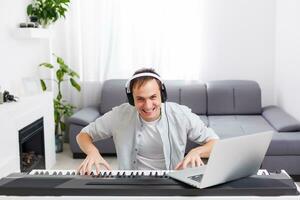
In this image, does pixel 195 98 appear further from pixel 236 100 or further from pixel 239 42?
pixel 239 42

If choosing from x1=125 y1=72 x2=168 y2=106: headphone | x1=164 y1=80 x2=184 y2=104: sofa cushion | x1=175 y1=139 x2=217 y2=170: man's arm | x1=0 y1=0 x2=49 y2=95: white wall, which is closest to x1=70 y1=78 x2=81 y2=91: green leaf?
x1=0 y1=0 x2=49 y2=95: white wall

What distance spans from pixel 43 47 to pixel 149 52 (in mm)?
1289

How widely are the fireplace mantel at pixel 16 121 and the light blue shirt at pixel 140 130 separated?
4.11ft

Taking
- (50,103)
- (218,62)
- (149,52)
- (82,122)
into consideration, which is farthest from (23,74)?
(218,62)

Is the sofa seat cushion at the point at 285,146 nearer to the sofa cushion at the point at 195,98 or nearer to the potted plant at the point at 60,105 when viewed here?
the sofa cushion at the point at 195,98

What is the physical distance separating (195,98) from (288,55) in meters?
1.16

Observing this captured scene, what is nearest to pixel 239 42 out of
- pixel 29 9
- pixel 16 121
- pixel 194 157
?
pixel 29 9

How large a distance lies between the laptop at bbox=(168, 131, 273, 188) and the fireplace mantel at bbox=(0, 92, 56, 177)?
78.6 inches

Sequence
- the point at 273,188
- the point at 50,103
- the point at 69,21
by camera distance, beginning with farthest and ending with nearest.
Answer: the point at 69,21
the point at 50,103
the point at 273,188

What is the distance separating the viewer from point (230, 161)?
3.86 ft

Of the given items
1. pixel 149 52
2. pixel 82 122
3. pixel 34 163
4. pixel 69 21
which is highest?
pixel 69 21

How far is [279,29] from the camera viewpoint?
4715 mm

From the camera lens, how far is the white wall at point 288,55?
4.10 m

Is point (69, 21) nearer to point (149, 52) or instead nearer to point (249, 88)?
→ point (149, 52)
